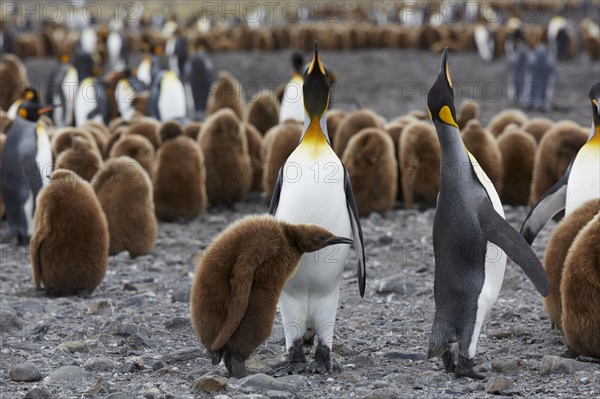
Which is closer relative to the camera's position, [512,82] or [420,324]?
[420,324]

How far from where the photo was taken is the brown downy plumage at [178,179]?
7254 millimetres

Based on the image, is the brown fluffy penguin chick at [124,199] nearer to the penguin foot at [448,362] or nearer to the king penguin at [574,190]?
the king penguin at [574,190]

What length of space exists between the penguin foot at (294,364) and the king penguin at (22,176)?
137 inches

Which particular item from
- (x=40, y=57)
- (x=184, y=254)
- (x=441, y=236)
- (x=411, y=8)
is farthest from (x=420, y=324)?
(x=411, y=8)

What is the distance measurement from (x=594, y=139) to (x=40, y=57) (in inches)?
799

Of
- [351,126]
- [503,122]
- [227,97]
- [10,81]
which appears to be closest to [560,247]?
[351,126]

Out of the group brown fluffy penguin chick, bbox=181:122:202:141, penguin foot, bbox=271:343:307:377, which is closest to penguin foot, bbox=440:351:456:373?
penguin foot, bbox=271:343:307:377

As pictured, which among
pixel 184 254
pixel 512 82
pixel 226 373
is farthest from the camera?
pixel 512 82

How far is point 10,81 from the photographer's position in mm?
13969

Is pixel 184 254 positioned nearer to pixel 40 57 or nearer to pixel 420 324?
pixel 420 324

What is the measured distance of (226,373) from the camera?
3.78m

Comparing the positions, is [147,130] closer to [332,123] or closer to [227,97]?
[332,123]

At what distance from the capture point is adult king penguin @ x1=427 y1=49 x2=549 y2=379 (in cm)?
379

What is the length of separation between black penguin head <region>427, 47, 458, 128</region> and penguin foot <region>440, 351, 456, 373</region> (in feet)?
3.04
